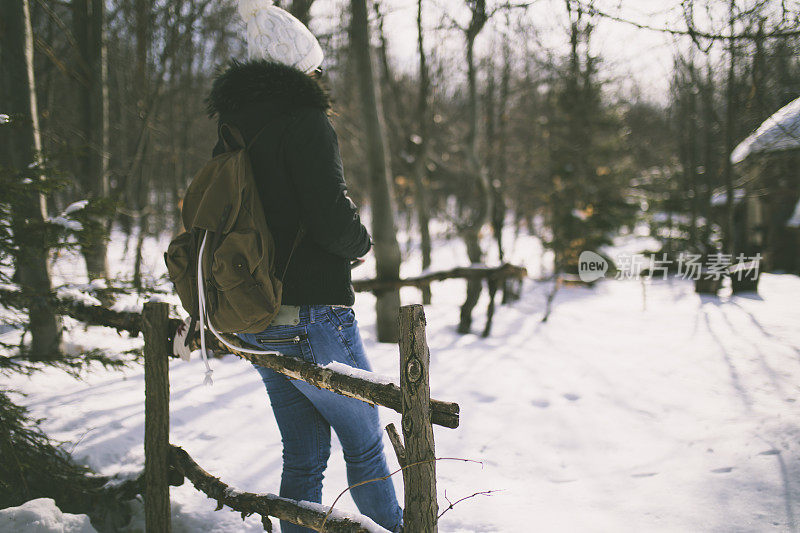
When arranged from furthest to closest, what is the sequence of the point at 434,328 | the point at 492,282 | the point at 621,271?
the point at 621,271 → the point at 434,328 → the point at 492,282

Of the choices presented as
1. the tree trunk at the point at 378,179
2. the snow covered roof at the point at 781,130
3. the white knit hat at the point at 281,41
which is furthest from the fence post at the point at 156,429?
the snow covered roof at the point at 781,130

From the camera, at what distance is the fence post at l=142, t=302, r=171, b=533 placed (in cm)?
218

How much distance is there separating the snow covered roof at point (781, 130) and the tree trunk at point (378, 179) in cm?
369

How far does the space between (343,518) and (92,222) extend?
2117mm

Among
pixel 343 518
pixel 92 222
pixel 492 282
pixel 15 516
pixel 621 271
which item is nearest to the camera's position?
pixel 343 518

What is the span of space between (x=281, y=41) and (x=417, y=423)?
1.48 metres

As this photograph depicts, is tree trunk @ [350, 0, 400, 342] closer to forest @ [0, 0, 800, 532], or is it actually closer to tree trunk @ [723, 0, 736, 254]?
forest @ [0, 0, 800, 532]

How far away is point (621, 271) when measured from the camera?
11680 millimetres

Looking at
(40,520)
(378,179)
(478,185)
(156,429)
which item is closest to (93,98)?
(378,179)

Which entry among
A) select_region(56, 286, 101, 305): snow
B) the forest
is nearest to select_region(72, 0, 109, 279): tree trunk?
the forest

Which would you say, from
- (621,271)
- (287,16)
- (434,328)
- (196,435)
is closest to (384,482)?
(287,16)

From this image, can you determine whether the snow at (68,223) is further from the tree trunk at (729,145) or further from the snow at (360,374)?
the tree trunk at (729,145)

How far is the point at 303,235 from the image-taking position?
1617 millimetres

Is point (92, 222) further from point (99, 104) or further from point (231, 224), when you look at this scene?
point (99, 104)
